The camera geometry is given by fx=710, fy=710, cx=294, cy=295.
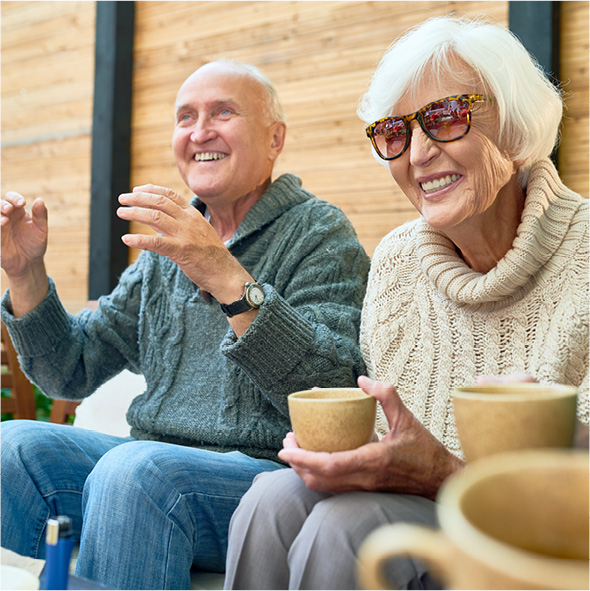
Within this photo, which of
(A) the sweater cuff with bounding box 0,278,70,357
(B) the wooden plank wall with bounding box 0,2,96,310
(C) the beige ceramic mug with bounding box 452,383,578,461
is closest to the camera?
(C) the beige ceramic mug with bounding box 452,383,578,461

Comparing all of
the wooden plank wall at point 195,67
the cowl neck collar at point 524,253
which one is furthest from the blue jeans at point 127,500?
the wooden plank wall at point 195,67

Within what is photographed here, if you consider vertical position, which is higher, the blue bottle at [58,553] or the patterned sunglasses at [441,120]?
the patterned sunglasses at [441,120]

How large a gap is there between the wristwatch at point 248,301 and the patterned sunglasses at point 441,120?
341 mm

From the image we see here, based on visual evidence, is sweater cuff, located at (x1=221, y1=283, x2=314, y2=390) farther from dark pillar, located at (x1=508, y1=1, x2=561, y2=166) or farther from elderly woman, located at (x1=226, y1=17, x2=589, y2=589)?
dark pillar, located at (x1=508, y1=1, x2=561, y2=166)

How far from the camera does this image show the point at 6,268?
1.57m

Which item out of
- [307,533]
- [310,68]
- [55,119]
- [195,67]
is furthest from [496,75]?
[55,119]

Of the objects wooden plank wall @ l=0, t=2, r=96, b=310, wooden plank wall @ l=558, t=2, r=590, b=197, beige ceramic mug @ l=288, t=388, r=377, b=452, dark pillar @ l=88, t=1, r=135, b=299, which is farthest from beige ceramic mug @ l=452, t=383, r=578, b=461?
wooden plank wall @ l=0, t=2, r=96, b=310

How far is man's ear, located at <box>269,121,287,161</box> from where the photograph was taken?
1775 mm

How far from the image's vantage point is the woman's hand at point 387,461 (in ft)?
2.65

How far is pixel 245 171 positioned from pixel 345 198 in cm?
133

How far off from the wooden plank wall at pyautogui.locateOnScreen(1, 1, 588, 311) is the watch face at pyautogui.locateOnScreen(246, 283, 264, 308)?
1.47 meters

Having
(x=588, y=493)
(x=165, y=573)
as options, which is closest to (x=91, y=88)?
→ (x=165, y=573)

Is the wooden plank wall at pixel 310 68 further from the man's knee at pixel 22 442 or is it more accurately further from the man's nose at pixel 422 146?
the man's knee at pixel 22 442

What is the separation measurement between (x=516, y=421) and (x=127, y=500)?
672 millimetres
